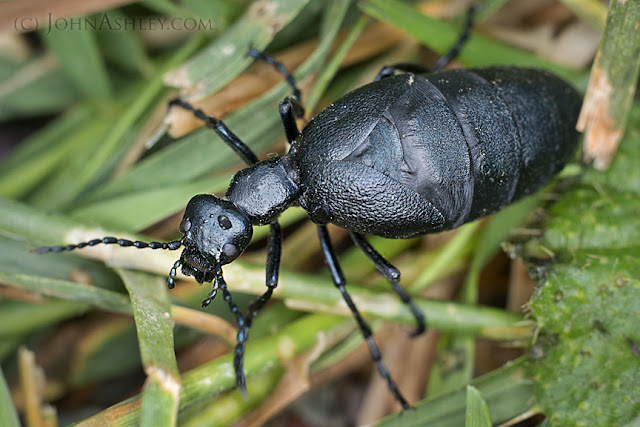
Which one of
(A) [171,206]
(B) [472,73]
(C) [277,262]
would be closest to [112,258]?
(A) [171,206]

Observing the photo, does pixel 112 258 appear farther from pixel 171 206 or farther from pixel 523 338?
pixel 523 338

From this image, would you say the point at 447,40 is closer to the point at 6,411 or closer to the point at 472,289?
the point at 472,289

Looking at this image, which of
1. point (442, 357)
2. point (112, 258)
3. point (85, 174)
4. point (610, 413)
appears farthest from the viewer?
point (85, 174)

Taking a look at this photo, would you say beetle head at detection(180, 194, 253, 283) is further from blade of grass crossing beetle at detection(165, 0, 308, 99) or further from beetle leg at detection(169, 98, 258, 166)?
blade of grass crossing beetle at detection(165, 0, 308, 99)

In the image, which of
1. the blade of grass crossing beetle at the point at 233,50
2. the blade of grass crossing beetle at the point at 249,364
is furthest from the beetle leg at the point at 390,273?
the blade of grass crossing beetle at the point at 233,50

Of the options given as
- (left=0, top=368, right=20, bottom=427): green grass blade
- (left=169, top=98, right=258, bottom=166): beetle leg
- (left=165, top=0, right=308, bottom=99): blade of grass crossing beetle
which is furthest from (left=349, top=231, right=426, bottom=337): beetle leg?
(left=0, top=368, right=20, bottom=427): green grass blade

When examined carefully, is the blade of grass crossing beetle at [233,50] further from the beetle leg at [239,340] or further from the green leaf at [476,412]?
the green leaf at [476,412]
